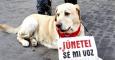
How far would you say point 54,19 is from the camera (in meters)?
6.09

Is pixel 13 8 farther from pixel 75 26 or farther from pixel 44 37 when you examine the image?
pixel 75 26

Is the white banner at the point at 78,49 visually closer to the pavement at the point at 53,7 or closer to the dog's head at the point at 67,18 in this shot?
the dog's head at the point at 67,18

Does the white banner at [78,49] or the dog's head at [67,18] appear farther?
A: the dog's head at [67,18]

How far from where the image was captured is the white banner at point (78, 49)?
4.95 m

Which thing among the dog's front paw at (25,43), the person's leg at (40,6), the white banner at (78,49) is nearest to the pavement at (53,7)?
the dog's front paw at (25,43)

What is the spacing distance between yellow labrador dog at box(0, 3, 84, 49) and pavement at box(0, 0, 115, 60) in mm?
156

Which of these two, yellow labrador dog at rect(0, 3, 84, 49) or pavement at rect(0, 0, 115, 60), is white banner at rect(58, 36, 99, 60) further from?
pavement at rect(0, 0, 115, 60)

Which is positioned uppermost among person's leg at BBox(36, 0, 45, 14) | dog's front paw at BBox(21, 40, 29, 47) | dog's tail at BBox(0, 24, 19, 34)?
person's leg at BBox(36, 0, 45, 14)

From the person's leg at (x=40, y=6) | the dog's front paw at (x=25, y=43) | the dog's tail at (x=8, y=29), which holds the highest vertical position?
the person's leg at (x=40, y=6)

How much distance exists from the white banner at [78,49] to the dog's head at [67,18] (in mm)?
513

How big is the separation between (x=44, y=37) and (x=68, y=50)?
1420 millimetres

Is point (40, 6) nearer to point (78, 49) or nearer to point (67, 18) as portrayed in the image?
point (67, 18)

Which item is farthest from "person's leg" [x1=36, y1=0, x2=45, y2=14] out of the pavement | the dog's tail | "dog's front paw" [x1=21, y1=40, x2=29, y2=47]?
"dog's front paw" [x1=21, y1=40, x2=29, y2=47]

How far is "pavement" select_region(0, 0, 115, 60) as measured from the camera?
239 inches
